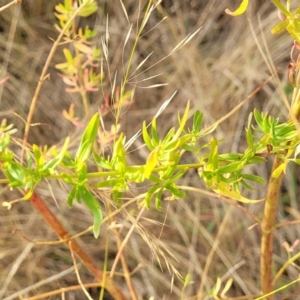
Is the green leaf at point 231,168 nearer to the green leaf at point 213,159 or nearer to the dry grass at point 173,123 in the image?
the green leaf at point 213,159

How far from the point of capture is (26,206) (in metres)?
1.11

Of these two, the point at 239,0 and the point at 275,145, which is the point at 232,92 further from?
the point at 275,145

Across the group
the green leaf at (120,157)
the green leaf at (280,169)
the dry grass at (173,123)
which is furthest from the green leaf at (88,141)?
the dry grass at (173,123)

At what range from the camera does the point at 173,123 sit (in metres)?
1.15

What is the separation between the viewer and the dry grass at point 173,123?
3.45 feet

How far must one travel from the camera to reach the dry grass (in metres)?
1.05

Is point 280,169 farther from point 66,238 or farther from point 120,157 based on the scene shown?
point 66,238

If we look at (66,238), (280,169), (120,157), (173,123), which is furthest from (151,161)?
(173,123)

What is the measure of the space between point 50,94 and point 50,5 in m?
0.22

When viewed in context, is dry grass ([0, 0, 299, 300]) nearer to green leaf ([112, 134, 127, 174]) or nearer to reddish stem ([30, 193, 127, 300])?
reddish stem ([30, 193, 127, 300])

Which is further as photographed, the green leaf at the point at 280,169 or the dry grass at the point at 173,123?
the dry grass at the point at 173,123

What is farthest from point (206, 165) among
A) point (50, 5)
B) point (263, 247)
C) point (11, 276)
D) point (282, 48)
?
point (50, 5)

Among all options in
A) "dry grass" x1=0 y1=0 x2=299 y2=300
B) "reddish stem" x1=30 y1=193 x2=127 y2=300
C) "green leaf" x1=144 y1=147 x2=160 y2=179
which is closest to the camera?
"green leaf" x1=144 y1=147 x2=160 y2=179

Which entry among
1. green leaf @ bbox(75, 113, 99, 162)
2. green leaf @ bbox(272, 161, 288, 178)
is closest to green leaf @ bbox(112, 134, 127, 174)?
green leaf @ bbox(75, 113, 99, 162)
